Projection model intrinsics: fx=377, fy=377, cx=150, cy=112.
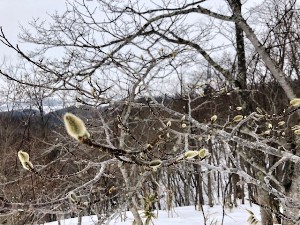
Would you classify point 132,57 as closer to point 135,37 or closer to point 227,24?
point 135,37

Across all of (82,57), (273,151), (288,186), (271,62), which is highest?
(82,57)

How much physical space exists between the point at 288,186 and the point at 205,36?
9.14ft

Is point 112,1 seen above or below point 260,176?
above

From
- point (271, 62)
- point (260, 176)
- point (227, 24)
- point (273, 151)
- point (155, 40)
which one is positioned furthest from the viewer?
point (227, 24)

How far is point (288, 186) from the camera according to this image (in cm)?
559

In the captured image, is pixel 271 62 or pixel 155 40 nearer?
pixel 271 62

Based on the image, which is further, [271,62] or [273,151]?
[271,62]

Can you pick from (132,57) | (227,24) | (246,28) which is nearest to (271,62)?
(246,28)

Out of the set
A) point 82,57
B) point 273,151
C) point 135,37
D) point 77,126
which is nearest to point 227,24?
point 135,37

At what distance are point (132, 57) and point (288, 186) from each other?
298cm

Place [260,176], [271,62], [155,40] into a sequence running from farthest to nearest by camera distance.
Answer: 1. [260,176]
2. [155,40]
3. [271,62]

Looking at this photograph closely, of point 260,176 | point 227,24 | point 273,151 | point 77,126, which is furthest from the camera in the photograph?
point 227,24

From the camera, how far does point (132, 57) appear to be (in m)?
5.24

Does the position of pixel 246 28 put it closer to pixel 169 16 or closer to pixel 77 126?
pixel 169 16
